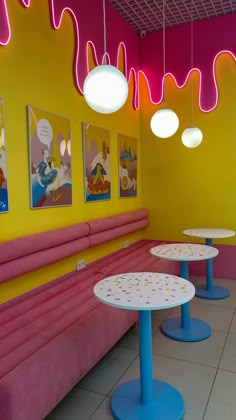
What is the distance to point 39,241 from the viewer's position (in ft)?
9.07

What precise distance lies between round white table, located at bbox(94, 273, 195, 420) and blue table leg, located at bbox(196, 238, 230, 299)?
1.88m

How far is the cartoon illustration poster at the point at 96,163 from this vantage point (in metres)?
3.64

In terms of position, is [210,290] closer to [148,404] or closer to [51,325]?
[148,404]

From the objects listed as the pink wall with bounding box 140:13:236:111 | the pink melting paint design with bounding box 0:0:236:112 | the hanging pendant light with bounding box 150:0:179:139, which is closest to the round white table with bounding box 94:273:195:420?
the hanging pendant light with bounding box 150:0:179:139

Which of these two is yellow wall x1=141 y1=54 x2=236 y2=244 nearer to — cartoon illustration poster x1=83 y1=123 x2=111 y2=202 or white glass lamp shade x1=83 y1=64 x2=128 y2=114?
cartoon illustration poster x1=83 y1=123 x2=111 y2=202

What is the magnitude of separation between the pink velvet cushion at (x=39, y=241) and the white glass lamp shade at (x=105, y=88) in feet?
4.14

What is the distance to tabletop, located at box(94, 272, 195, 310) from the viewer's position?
182cm

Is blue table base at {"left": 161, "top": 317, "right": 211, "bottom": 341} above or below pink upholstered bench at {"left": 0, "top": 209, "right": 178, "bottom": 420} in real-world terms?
below

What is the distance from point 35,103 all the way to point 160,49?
2.78m

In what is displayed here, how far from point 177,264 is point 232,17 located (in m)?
3.47

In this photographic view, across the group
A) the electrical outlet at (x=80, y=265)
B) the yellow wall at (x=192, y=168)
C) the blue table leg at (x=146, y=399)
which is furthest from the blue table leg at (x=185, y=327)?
the yellow wall at (x=192, y=168)

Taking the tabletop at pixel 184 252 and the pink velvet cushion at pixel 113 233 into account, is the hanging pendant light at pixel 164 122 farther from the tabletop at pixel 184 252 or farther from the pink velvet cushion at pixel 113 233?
the pink velvet cushion at pixel 113 233

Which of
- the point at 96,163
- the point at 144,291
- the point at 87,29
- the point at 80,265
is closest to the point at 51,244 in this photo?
the point at 80,265

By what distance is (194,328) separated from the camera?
314 centimetres
